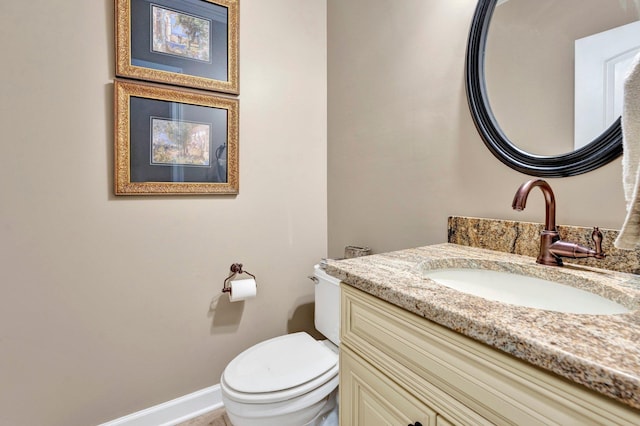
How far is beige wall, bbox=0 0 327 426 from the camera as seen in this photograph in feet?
3.92

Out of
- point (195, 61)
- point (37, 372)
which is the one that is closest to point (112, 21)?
point (195, 61)

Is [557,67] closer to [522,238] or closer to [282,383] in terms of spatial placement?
[522,238]

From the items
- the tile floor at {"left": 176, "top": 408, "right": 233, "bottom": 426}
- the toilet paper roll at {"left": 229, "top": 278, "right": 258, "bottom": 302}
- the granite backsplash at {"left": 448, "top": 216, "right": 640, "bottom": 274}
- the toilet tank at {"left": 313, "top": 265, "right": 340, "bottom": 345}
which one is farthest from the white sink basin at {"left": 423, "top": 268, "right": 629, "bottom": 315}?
the tile floor at {"left": 176, "top": 408, "right": 233, "bottom": 426}

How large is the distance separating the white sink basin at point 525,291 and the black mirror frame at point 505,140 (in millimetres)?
353

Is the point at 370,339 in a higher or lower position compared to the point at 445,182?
lower

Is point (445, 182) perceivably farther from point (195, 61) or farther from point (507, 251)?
point (195, 61)

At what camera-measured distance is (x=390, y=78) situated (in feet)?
4.74

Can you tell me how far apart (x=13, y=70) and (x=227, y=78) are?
0.82 meters

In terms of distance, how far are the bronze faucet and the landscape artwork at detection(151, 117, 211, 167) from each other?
4.42ft

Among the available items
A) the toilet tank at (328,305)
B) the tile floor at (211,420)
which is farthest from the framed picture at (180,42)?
the tile floor at (211,420)

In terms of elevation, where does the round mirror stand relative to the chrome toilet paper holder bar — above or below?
above

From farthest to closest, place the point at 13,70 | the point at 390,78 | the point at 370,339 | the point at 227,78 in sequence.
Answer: the point at 227,78, the point at 390,78, the point at 13,70, the point at 370,339

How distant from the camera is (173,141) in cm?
144

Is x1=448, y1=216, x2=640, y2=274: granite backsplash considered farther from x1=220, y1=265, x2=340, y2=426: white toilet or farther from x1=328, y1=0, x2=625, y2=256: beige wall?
x1=220, y1=265, x2=340, y2=426: white toilet
